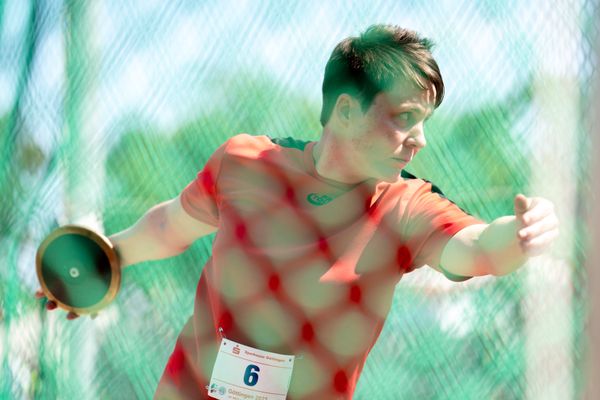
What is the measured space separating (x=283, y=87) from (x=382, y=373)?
0.42m

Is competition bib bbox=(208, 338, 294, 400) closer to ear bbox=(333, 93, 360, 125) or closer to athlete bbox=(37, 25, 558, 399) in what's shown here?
athlete bbox=(37, 25, 558, 399)

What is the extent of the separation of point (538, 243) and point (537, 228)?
14mm

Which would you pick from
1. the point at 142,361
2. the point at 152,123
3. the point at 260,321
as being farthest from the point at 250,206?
the point at 142,361

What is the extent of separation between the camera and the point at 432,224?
0.96 meters

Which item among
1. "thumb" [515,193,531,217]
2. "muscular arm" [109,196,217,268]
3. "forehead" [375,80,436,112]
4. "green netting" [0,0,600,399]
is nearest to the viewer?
"thumb" [515,193,531,217]

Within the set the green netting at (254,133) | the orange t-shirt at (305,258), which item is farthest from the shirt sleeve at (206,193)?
the green netting at (254,133)

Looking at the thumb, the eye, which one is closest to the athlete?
the eye

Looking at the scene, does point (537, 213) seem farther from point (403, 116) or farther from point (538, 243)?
point (403, 116)

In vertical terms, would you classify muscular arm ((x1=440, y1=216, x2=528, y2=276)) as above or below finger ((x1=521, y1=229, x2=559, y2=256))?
below

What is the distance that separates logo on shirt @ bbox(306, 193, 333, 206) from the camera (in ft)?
3.31

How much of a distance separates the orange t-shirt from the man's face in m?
0.06

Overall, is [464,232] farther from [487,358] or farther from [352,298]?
[487,358]

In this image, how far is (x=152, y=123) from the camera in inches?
47.2

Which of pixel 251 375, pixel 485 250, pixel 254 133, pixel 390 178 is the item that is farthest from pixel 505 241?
pixel 254 133
